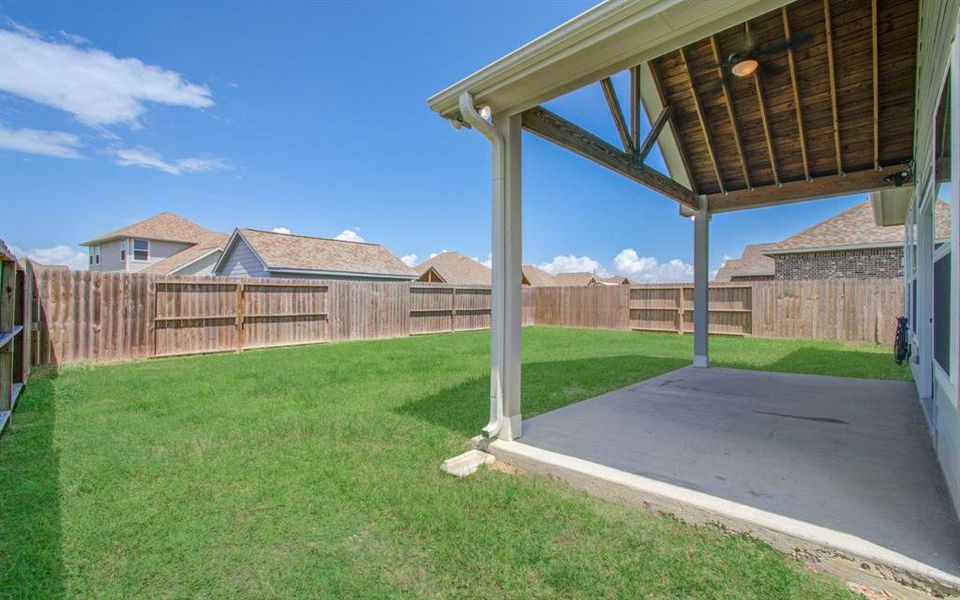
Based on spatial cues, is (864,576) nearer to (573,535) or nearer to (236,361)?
(573,535)

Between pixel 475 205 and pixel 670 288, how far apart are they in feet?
36.7

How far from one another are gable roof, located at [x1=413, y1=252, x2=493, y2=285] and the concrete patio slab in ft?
75.3

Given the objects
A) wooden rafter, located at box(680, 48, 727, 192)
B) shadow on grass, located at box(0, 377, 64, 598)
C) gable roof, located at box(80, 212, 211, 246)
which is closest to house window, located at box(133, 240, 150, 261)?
gable roof, located at box(80, 212, 211, 246)

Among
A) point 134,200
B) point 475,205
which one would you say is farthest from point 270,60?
point 134,200

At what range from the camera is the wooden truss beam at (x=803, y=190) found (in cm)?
583

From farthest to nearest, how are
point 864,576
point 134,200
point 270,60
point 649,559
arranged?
point 134,200 → point 270,60 → point 649,559 → point 864,576

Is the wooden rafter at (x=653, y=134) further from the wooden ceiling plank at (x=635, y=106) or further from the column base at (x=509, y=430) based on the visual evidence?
the column base at (x=509, y=430)

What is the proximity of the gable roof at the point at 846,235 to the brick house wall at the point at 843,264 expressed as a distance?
275 millimetres

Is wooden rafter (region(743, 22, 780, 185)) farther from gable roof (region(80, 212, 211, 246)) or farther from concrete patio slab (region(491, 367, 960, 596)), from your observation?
gable roof (region(80, 212, 211, 246))

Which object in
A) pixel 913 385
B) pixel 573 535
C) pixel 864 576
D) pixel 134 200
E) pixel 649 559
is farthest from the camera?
pixel 134 200

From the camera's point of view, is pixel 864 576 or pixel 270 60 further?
pixel 270 60

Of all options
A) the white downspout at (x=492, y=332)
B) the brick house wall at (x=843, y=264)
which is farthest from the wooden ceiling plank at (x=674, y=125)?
the brick house wall at (x=843, y=264)

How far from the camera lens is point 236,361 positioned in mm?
8008

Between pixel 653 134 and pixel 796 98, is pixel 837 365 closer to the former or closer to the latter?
pixel 796 98
